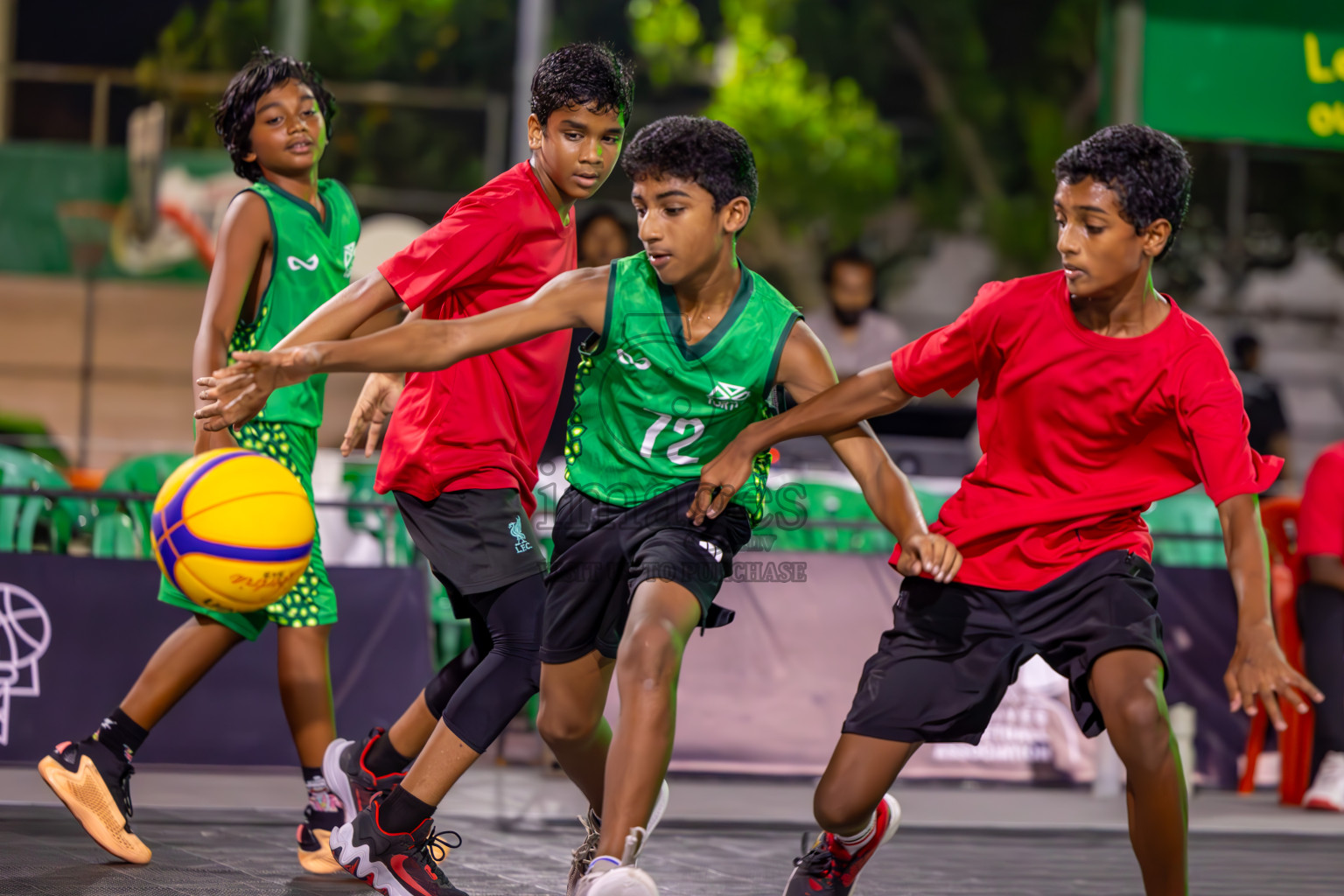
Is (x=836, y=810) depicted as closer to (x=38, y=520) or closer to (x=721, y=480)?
(x=721, y=480)

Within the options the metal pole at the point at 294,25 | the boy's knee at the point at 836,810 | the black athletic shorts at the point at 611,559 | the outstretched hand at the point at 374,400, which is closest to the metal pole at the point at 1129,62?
the outstretched hand at the point at 374,400

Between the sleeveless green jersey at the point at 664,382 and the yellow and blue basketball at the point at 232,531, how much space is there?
2.58 feet

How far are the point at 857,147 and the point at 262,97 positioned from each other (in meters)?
29.3

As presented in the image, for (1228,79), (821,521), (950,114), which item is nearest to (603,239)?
(821,521)

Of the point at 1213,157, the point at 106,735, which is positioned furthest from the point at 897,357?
the point at 1213,157

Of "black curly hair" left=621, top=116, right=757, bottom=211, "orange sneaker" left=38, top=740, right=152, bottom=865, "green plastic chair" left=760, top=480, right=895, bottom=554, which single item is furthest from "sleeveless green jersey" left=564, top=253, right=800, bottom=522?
"green plastic chair" left=760, top=480, right=895, bottom=554

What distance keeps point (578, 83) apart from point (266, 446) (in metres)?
1.50

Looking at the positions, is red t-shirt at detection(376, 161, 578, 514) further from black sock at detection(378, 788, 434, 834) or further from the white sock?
the white sock

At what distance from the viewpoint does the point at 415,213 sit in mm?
26344

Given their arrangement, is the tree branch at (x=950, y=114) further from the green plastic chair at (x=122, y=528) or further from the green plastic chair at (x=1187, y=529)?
the green plastic chair at (x=122, y=528)

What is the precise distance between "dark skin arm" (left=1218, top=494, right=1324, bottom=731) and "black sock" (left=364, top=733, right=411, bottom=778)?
2.38 meters

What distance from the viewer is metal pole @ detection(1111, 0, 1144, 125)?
7367mm

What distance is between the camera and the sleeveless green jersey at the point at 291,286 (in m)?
4.74

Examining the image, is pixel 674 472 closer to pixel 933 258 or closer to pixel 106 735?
pixel 106 735
